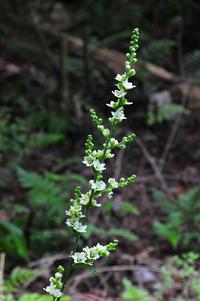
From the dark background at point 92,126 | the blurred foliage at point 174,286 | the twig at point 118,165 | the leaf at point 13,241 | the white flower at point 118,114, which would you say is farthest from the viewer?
the twig at point 118,165

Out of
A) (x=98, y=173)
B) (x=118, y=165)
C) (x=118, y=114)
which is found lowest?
(x=98, y=173)

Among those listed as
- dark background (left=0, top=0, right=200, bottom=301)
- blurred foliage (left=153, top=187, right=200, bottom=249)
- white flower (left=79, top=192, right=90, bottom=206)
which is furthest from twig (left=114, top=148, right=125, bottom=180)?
white flower (left=79, top=192, right=90, bottom=206)

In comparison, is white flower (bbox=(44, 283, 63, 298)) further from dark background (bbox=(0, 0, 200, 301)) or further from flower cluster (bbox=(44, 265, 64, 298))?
dark background (bbox=(0, 0, 200, 301))

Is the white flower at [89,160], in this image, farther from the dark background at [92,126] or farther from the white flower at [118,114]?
the dark background at [92,126]

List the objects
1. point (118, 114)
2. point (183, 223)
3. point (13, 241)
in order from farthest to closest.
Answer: point (183, 223) < point (13, 241) < point (118, 114)

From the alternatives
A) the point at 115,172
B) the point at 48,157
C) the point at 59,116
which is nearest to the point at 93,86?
the point at 59,116

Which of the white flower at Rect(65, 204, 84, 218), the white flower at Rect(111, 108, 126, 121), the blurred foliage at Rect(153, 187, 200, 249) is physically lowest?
the white flower at Rect(65, 204, 84, 218)

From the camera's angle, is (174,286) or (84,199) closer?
(84,199)

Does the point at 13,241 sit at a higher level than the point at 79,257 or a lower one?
higher

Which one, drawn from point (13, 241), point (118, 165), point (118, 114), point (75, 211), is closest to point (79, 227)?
point (75, 211)

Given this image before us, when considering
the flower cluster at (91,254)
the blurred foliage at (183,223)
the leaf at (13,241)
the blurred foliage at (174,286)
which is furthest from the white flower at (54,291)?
the blurred foliage at (183,223)

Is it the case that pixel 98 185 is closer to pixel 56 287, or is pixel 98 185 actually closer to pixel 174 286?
pixel 56 287
